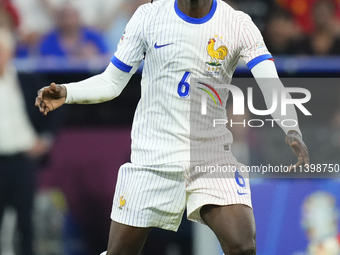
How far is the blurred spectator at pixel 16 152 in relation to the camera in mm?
4148

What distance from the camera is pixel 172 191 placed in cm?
275

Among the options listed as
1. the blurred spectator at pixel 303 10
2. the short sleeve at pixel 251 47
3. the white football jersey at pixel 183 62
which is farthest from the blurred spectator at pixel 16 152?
the blurred spectator at pixel 303 10

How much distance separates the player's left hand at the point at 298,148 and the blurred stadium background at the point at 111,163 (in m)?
1.50

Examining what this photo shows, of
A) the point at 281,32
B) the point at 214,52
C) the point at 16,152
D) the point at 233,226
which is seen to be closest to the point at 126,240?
the point at 233,226

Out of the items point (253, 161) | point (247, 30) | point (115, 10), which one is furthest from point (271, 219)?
point (115, 10)

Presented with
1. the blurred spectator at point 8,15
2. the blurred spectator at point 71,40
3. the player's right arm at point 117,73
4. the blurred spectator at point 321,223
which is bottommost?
the blurred spectator at point 321,223

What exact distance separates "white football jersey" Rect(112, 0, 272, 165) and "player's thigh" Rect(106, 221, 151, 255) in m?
0.36

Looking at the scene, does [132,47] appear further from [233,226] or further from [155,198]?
[233,226]

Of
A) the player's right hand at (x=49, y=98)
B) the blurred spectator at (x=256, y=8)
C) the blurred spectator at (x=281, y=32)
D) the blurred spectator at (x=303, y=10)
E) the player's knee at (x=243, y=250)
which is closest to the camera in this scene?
the player's knee at (x=243, y=250)

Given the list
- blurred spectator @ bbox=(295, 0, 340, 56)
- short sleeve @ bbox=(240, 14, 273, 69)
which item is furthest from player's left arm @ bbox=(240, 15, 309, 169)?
blurred spectator @ bbox=(295, 0, 340, 56)

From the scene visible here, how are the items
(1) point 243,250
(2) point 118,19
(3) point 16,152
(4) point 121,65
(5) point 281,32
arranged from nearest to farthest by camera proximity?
(1) point 243,250 → (4) point 121,65 → (3) point 16,152 → (2) point 118,19 → (5) point 281,32

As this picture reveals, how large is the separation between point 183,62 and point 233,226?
0.86 meters

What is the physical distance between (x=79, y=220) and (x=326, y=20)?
2892 mm

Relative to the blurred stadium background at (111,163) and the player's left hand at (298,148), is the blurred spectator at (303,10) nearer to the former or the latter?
the blurred stadium background at (111,163)
